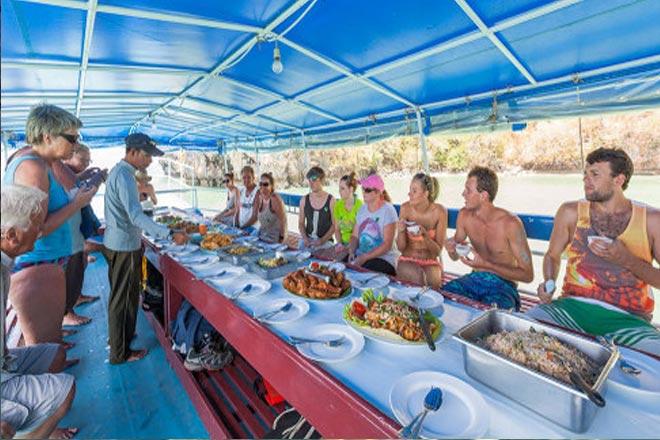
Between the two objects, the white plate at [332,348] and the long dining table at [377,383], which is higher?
the white plate at [332,348]

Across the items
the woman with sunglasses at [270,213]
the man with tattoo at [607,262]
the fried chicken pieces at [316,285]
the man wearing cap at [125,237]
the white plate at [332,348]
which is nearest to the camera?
the white plate at [332,348]

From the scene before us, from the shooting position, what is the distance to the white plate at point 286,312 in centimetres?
142

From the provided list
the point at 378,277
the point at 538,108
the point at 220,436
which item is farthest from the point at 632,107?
the point at 220,436

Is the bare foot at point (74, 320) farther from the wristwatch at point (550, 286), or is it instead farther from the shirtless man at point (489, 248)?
the wristwatch at point (550, 286)

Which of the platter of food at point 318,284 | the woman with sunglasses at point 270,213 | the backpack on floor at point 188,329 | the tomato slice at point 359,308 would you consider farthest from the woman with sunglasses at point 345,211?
the tomato slice at point 359,308

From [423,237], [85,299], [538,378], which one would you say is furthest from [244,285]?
[85,299]

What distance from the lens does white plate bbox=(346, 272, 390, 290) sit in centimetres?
181

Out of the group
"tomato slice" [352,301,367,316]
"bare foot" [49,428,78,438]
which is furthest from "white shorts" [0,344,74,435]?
"tomato slice" [352,301,367,316]

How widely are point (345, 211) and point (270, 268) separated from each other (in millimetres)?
2008

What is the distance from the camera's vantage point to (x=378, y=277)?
1940 millimetres

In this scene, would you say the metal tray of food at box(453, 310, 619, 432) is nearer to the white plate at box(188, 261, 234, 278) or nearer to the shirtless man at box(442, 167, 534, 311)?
the shirtless man at box(442, 167, 534, 311)

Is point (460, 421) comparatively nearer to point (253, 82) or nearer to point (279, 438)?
point (279, 438)

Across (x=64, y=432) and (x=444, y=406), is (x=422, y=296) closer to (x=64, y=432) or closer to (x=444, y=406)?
(x=444, y=406)

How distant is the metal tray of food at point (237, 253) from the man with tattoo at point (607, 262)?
187 centimetres
